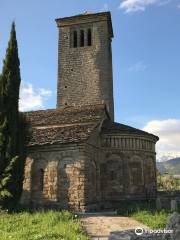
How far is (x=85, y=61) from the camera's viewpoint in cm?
3041

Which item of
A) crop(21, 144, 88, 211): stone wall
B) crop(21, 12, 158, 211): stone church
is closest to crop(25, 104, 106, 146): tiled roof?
crop(21, 12, 158, 211): stone church

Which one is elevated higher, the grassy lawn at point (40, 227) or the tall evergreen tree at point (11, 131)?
the tall evergreen tree at point (11, 131)

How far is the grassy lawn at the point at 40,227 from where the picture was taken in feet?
33.3

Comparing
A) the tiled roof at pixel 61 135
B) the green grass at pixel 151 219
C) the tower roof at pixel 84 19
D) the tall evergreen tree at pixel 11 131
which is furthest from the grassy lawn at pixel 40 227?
the tower roof at pixel 84 19

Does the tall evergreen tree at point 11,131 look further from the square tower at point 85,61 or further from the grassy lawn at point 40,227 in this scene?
the square tower at point 85,61

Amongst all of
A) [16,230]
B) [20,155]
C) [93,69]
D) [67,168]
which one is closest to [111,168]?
[67,168]

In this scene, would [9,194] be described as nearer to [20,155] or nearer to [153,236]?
[20,155]

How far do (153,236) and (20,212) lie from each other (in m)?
10.5

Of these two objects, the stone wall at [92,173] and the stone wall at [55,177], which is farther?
the stone wall at [92,173]

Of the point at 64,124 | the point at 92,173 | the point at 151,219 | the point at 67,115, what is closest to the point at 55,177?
the point at 92,173

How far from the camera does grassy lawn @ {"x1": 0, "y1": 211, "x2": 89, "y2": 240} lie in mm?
10148

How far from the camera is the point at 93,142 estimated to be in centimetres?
1925

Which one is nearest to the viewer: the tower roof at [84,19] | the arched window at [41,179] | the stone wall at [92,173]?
the stone wall at [92,173]

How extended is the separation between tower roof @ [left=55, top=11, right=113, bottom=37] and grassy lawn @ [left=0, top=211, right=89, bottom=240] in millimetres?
22083
